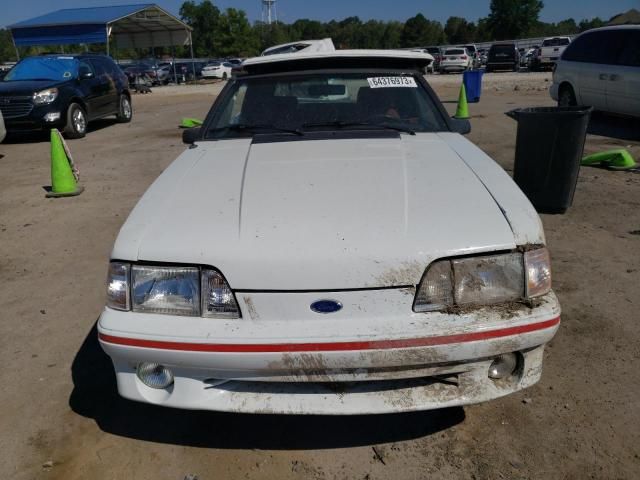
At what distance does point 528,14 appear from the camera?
Result: 89.0m

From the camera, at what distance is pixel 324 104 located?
133 inches

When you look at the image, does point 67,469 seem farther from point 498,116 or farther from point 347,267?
point 498,116

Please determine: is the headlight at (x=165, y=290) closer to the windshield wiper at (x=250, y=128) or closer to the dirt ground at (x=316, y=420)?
the dirt ground at (x=316, y=420)

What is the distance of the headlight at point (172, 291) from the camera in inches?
79.9

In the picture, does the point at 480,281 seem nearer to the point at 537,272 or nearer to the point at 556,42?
the point at 537,272

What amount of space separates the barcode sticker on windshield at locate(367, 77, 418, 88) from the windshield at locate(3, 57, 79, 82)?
1046 cm

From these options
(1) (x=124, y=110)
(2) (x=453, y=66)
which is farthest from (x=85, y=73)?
(2) (x=453, y=66)

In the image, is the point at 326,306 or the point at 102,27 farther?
the point at 102,27

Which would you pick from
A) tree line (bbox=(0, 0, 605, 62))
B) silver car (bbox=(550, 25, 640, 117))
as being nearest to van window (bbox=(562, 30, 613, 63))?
silver car (bbox=(550, 25, 640, 117))

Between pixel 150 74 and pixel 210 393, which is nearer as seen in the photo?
pixel 210 393

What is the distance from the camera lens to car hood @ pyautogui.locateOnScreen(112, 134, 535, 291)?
6.44 feet

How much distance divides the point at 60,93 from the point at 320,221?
35.7 ft

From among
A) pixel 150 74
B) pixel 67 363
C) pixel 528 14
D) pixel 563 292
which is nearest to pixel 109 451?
pixel 67 363

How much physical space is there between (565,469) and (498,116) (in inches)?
462
